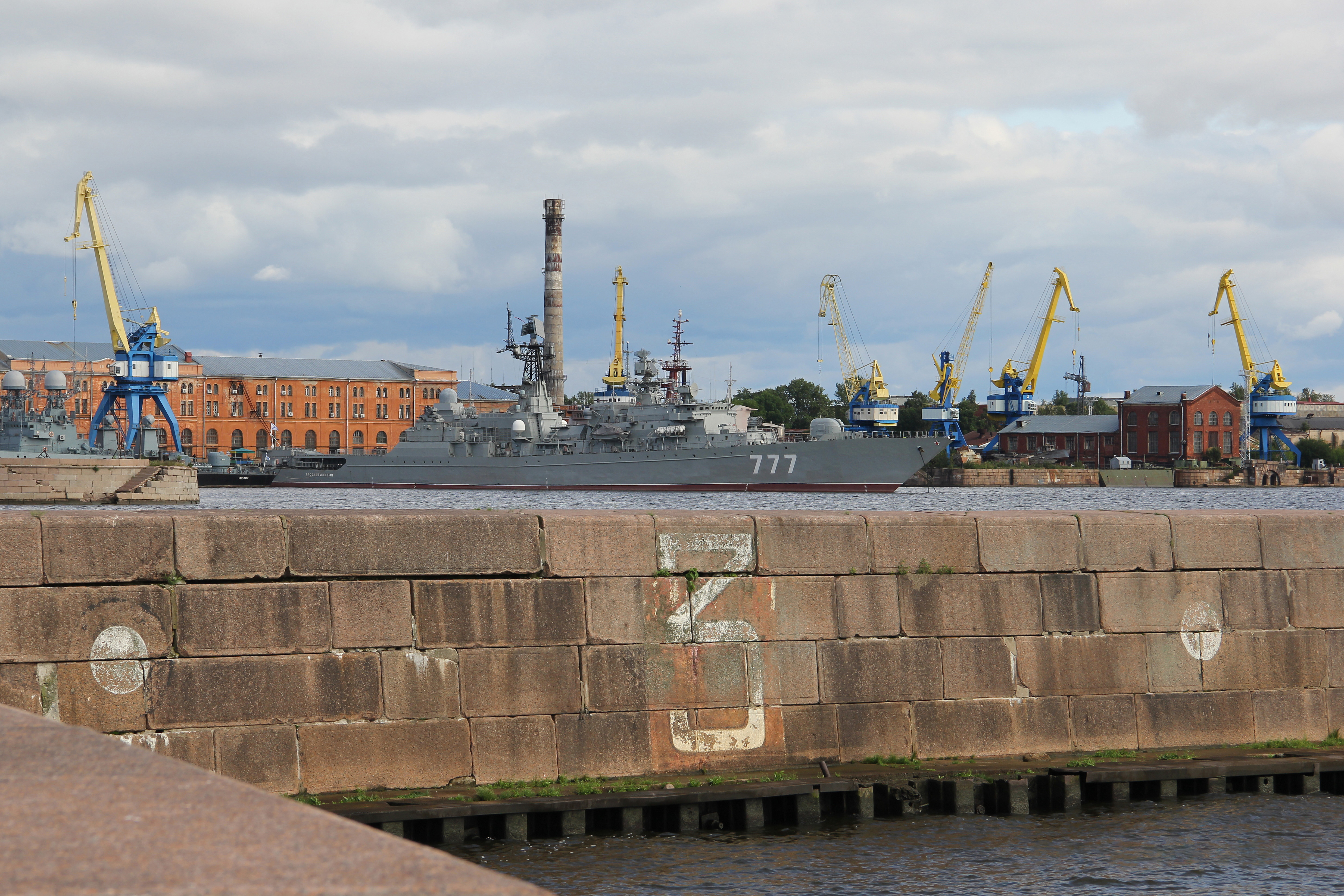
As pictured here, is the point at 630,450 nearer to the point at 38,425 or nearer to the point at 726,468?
the point at 726,468

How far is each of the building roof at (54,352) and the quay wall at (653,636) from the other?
104401 mm

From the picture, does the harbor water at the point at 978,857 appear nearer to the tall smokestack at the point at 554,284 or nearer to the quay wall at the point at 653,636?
the quay wall at the point at 653,636

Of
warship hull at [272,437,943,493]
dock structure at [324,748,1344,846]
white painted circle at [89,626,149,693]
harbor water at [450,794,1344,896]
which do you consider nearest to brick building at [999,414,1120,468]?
warship hull at [272,437,943,493]

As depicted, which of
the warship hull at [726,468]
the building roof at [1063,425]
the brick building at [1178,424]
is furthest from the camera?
the building roof at [1063,425]

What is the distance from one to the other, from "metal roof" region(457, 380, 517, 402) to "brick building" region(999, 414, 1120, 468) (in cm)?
5004

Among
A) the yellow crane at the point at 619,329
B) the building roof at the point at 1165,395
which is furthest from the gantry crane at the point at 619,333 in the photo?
the building roof at the point at 1165,395

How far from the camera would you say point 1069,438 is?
118938 millimetres

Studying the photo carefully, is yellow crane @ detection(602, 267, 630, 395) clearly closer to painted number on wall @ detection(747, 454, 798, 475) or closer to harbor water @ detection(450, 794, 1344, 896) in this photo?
painted number on wall @ detection(747, 454, 798, 475)

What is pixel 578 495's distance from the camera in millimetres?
68500

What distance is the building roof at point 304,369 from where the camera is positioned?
389 ft

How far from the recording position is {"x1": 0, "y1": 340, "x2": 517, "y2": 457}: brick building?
114312mm

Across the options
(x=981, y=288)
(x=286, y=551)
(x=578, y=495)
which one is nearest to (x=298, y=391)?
(x=578, y=495)

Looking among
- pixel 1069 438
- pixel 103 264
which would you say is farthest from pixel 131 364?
pixel 1069 438

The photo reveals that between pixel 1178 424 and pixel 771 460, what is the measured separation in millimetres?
58409
